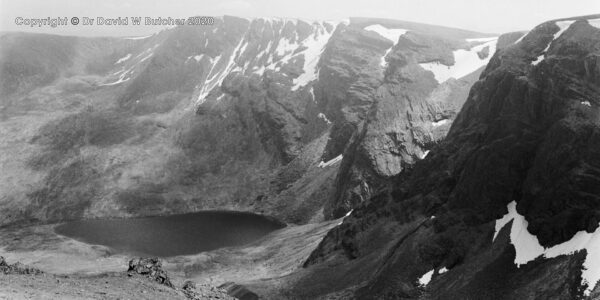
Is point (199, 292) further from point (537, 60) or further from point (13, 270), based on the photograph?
point (537, 60)

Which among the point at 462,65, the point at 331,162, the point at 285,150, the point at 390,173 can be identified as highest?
the point at 462,65

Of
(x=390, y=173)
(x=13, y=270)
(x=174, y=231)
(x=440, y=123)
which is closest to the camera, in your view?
(x=13, y=270)

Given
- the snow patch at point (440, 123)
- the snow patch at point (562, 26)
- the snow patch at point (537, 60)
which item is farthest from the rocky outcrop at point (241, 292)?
the snow patch at point (440, 123)

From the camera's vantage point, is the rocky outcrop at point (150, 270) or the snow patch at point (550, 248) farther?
the snow patch at point (550, 248)

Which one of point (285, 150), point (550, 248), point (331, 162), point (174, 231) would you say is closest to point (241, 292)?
point (550, 248)

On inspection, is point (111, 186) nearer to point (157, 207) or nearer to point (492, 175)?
point (157, 207)

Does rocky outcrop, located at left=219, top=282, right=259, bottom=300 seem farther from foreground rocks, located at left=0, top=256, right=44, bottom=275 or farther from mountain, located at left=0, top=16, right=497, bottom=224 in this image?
mountain, located at left=0, top=16, right=497, bottom=224

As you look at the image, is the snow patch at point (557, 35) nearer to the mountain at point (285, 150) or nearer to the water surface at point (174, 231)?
the mountain at point (285, 150)
